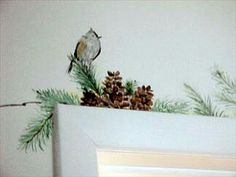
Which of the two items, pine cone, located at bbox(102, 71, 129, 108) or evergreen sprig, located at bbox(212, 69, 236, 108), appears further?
evergreen sprig, located at bbox(212, 69, 236, 108)

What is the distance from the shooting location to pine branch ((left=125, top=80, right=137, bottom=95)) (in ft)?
2.74

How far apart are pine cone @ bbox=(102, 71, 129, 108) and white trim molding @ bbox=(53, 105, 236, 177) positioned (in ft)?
0.11

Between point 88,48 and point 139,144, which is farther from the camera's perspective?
point 88,48

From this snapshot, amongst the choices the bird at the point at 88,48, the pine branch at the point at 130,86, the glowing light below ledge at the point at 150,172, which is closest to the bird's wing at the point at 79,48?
the bird at the point at 88,48

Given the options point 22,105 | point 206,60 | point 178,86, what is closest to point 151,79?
point 178,86

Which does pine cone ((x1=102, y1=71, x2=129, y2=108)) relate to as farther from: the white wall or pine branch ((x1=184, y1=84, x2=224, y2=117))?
pine branch ((x1=184, y1=84, x2=224, y2=117))

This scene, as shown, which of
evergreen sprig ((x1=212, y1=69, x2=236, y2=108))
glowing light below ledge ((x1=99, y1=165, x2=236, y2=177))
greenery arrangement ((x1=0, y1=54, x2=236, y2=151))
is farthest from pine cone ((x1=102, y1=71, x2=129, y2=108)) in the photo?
evergreen sprig ((x1=212, y1=69, x2=236, y2=108))

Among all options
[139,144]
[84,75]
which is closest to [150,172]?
[139,144]

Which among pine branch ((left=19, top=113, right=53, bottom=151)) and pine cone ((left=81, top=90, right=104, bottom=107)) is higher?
pine cone ((left=81, top=90, right=104, bottom=107))

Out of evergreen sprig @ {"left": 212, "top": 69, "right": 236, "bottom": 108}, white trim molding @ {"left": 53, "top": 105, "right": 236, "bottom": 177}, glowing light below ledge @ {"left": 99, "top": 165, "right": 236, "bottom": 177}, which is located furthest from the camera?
evergreen sprig @ {"left": 212, "top": 69, "right": 236, "bottom": 108}

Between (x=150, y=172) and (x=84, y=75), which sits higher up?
(x=84, y=75)

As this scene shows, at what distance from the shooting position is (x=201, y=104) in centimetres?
89

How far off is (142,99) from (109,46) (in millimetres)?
139

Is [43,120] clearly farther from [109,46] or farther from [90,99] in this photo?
[109,46]
